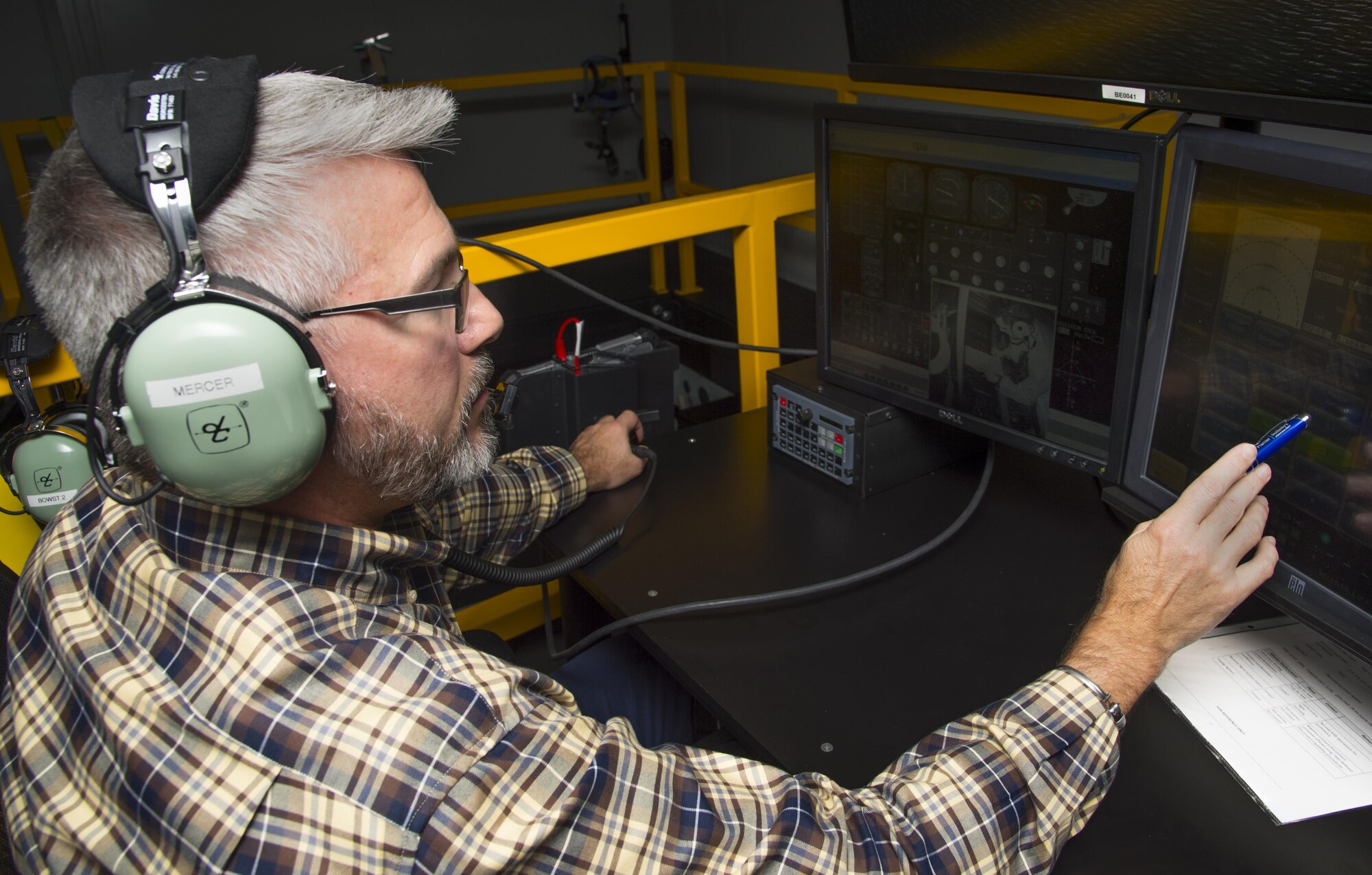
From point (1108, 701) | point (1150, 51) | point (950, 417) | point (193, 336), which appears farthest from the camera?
point (950, 417)

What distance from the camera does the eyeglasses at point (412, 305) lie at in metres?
0.70

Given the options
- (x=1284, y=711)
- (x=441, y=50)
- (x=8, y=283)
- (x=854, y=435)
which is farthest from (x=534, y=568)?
(x=441, y=50)

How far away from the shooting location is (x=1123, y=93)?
88 centimetres

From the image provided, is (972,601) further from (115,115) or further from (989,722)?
(115,115)

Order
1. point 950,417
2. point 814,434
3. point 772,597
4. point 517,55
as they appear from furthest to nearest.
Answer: point 517,55 < point 814,434 < point 950,417 < point 772,597

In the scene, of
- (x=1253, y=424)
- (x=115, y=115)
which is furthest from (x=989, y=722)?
(x=115, y=115)

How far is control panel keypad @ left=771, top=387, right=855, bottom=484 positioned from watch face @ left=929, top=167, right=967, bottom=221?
0.27m

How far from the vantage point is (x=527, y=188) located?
4.52 meters

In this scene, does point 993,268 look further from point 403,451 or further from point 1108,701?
point 403,451

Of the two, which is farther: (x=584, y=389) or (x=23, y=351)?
(x=584, y=389)

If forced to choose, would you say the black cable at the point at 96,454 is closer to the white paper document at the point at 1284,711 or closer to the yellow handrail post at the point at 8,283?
the white paper document at the point at 1284,711

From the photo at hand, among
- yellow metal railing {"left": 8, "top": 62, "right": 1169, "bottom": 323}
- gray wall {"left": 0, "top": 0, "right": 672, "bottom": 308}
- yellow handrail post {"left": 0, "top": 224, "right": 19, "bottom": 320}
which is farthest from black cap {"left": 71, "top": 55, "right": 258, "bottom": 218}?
gray wall {"left": 0, "top": 0, "right": 672, "bottom": 308}

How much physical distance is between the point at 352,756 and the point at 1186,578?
2.05 ft

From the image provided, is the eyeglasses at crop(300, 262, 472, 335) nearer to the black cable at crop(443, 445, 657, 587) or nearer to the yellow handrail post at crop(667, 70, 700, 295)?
the black cable at crop(443, 445, 657, 587)
